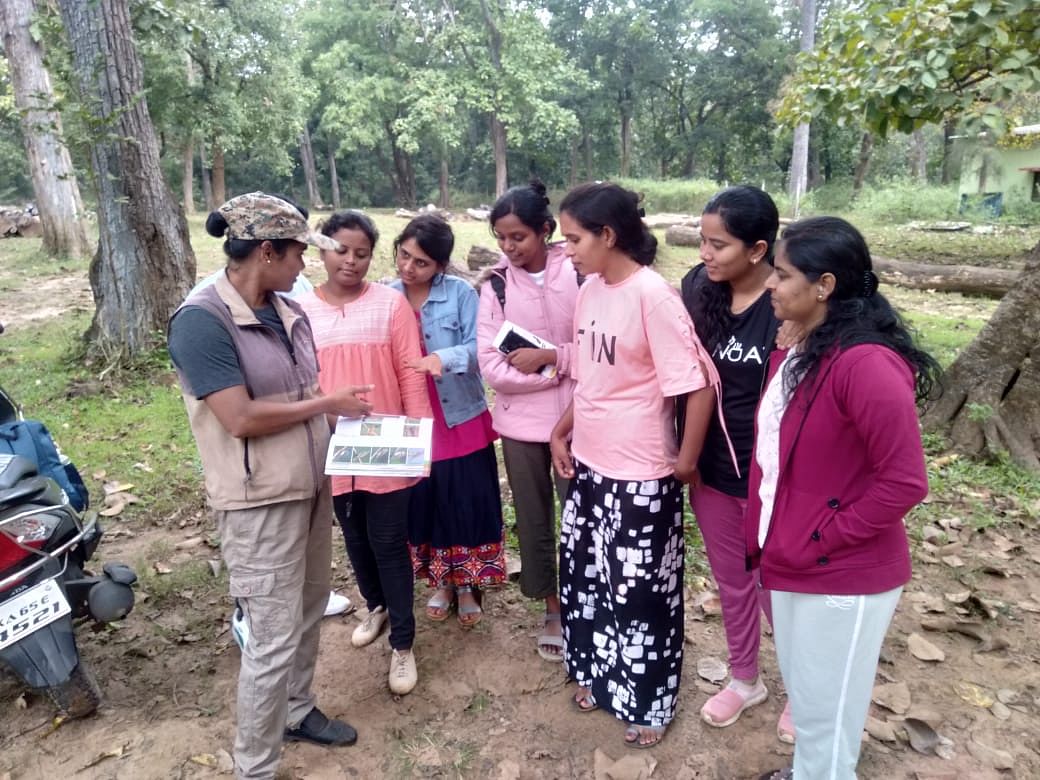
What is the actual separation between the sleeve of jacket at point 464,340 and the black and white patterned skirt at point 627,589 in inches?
25.7

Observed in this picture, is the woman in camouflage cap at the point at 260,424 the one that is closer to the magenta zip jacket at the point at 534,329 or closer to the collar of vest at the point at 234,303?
the collar of vest at the point at 234,303

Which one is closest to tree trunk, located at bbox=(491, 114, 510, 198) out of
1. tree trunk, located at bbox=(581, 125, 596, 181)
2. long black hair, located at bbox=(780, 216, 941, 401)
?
tree trunk, located at bbox=(581, 125, 596, 181)

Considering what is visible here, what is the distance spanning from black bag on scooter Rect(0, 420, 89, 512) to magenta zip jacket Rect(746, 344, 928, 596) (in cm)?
270

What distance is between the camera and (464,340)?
2.94m

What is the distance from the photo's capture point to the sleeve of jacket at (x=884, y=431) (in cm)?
159

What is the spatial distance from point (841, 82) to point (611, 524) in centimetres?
367

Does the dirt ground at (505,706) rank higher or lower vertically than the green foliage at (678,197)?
lower

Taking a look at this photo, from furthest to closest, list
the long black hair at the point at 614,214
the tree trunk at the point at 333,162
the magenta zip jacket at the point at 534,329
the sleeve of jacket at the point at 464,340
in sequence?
1. the tree trunk at the point at 333,162
2. the sleeve of jacket at the point at 464,340
3. the magenta zip jacket at the point at 534,329
4. the long black hair at the point at 614,214

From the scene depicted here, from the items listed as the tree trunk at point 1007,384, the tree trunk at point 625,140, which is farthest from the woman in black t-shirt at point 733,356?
the tree trunk at point 625,140

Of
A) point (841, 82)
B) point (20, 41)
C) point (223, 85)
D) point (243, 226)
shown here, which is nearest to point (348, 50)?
point (223, 85)

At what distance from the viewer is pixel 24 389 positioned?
6.18 metres

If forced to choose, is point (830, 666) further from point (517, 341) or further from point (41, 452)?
point (41, 452)

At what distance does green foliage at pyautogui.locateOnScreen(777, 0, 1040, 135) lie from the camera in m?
3.67

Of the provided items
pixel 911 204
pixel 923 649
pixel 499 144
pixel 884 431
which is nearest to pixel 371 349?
pixel 884 431
